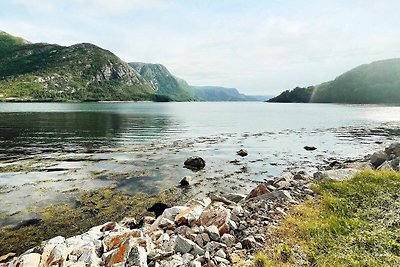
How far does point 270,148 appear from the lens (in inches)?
2008

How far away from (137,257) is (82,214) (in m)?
13.1

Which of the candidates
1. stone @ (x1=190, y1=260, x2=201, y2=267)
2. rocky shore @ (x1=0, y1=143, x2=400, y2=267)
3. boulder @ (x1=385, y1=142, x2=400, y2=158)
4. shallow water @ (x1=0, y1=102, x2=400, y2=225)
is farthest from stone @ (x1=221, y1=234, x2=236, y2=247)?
boulder @ (x1=385, y1=142, x2=400, y2=158)

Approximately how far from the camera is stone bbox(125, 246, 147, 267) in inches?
378

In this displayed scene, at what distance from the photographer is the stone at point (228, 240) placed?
37.3 feet

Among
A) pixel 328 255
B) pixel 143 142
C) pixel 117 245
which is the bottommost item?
pixel 143 142

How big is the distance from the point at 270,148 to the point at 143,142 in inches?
914

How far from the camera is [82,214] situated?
2106cm

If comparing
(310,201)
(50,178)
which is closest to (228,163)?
(50,178)

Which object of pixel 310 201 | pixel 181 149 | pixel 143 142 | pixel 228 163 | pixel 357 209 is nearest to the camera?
pixel 357 209

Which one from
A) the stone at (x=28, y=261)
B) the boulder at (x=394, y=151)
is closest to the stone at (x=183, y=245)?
the stone at (x=28, y=261)

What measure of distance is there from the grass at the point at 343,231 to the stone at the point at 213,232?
213 centimetres

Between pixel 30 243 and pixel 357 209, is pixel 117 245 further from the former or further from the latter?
pixel 357 209

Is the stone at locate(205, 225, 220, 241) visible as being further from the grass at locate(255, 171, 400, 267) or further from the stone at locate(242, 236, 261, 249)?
the grass at locate(255, 171, 400, 267)

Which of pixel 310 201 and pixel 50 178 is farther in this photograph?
pixel 50 178
